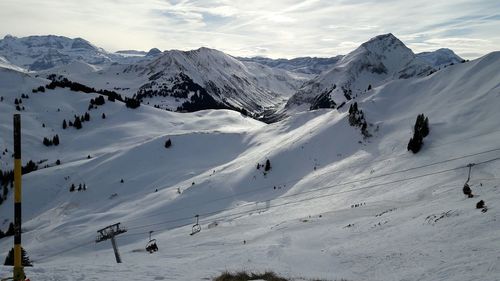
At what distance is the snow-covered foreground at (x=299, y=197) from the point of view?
63.6ft

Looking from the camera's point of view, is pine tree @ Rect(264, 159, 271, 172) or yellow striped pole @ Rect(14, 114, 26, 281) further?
pine tree @ Rect(264, 159, 271, 172)

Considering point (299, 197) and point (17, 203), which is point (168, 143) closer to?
point (299, 197)

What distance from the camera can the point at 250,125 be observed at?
5655 inches

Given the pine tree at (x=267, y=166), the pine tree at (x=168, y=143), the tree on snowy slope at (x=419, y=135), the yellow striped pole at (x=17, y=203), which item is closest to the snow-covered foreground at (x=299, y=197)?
the pine tree at (x=267, y=166)

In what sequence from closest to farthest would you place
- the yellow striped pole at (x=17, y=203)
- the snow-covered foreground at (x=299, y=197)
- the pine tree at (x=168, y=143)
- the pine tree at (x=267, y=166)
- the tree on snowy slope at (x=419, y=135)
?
the yellow striped pole at (x=17, y=203) < the snow-covered foreground at (x=299, y=197) < the tree on snowy slope at (x=419, y=135) < the pine tree at (x=267, y=166) < the pine tree at (x=168, y=143)

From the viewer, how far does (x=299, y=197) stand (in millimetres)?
52688

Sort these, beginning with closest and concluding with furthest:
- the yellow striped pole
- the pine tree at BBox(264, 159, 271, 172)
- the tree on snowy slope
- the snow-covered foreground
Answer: the yellow striped pole
the snow-covered foreground
the tree on snowy slope
the pine tree at BBox(264, 159, 271, 172)

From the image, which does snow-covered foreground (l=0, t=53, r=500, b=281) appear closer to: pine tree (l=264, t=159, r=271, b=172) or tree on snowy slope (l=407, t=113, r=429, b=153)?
pine tree (l=264, t=159, r=271, b=172)

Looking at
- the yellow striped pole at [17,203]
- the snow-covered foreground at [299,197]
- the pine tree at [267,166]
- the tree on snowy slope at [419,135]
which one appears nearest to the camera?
the yellow striped pole at [17,203]

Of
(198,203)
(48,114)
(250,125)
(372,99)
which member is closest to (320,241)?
(198,203)

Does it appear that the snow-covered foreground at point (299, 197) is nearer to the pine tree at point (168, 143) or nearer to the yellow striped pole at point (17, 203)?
the pine tree at point (168, 143)

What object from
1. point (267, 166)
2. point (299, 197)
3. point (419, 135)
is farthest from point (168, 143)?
point (419, 135)

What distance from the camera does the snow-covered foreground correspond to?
1939cm

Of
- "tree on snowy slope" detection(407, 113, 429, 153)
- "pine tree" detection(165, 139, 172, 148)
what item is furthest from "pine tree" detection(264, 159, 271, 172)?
"pine tree" detection(165, 139, 172, 148)
